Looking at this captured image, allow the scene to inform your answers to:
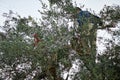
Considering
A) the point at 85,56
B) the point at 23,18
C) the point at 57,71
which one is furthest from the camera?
the point at 23,18

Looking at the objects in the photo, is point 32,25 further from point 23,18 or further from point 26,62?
point 26,62

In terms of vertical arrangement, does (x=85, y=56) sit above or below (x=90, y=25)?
below

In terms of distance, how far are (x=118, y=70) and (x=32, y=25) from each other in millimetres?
4857

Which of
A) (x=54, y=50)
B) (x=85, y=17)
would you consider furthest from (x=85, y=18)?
(x=54, y=50)

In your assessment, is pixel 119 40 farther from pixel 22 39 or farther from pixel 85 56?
pixel 22 39

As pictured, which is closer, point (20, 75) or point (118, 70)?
point (118, 70)

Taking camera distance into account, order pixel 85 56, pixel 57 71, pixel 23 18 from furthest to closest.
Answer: pixel 23 18
pixel 57 71
pixel 85 56

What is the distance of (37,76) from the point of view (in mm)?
14898

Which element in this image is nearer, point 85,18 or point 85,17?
point 85,18

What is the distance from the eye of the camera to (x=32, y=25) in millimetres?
13719

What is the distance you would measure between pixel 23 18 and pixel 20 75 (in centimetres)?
318

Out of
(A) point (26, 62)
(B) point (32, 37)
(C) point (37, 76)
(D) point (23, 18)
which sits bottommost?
(C) point (37, 76)

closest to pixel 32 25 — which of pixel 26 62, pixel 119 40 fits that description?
pixel 26 62

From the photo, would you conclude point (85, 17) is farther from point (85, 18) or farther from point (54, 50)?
point (54, 50)
